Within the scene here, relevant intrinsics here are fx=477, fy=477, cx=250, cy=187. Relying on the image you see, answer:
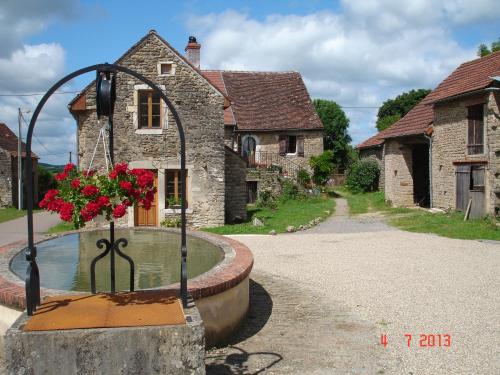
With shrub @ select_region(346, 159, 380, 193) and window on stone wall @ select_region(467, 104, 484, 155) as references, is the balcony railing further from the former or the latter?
window on stone wall @ select_region(467, 104, 484, 155)

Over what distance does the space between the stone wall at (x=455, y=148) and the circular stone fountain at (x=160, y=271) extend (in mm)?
11928

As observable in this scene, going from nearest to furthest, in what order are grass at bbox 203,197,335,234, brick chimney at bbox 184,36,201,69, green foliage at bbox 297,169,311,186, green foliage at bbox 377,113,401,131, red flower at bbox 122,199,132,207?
red flower at bbox 122,199,132,207 → grass at bbox 203,197,335,234 → brick chimney at bbox 184,36,201,69 → green foliage at bbox 297,169,311,186 → green foliage at bbox 377,113,401,131

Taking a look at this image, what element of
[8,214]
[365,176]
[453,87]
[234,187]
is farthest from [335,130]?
[8,214]

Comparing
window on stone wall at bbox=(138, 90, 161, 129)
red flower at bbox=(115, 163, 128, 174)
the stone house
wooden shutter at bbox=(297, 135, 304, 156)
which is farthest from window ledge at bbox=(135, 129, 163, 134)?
wooden shutter at bbox=(297, 135, 304, 156)

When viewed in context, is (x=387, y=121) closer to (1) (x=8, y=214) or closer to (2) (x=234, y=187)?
(2) (x=234, y=187)

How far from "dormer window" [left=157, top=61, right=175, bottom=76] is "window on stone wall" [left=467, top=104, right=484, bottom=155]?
1088 centimetres

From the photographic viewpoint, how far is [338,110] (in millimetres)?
49281

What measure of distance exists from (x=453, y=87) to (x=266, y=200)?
34.7 ft

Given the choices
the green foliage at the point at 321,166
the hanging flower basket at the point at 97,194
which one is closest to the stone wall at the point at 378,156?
the green foliage at the point at 321,166

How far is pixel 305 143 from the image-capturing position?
29.5 m

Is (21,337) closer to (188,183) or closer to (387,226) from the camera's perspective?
(188,183)

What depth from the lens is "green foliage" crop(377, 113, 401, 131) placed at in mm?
48219

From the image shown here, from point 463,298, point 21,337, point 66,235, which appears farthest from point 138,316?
point 66,235

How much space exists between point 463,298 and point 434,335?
6.46 ft
